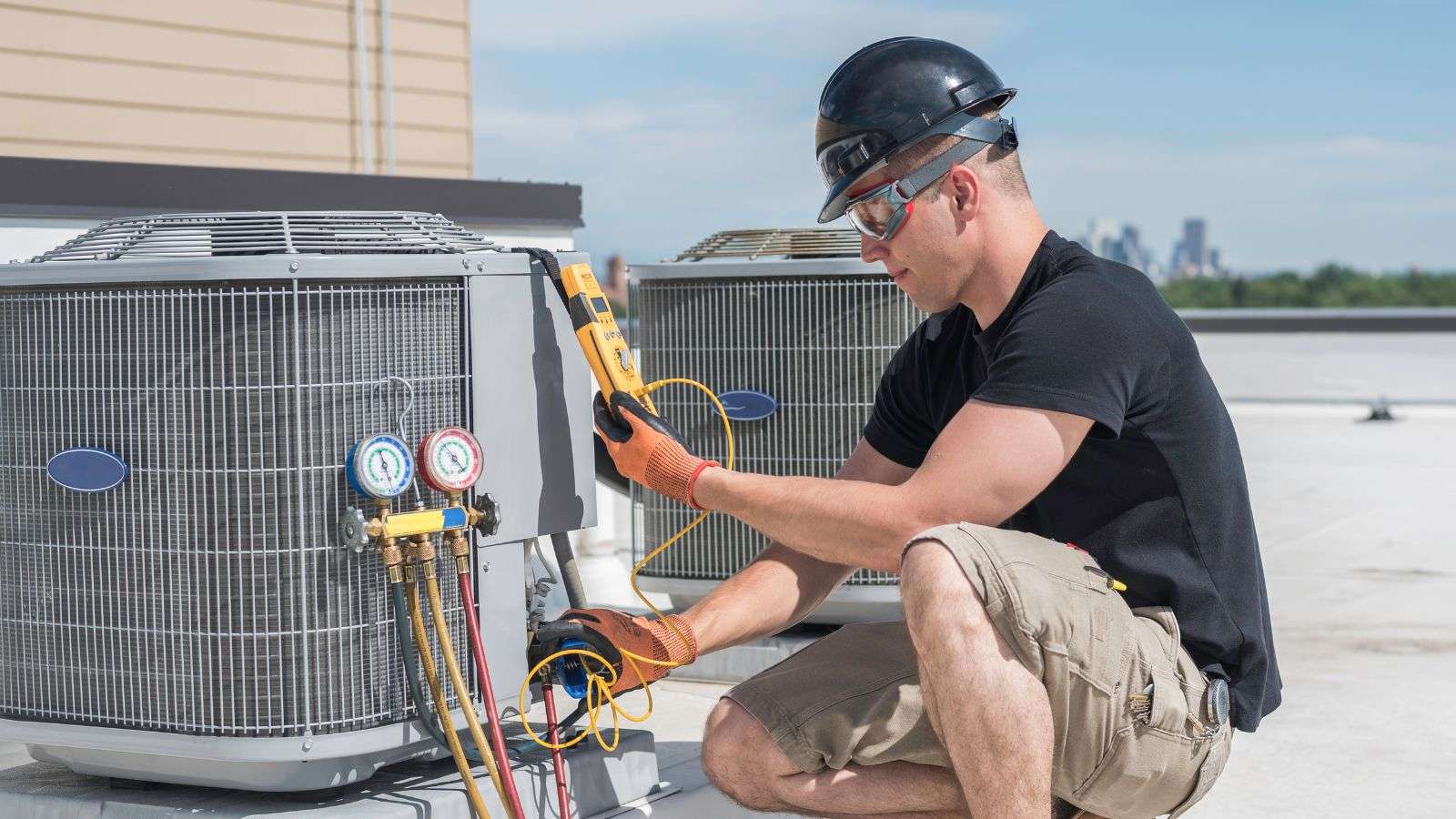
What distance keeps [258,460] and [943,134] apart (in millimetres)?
1325

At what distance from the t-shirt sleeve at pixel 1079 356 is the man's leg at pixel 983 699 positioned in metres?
0.30

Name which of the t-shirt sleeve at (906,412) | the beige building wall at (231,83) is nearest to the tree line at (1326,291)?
the beige building wall at (231,83)

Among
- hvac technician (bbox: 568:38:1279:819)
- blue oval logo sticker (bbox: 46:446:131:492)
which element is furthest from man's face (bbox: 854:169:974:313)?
blue oval logo sticker (bbox: 46:446:131:492)

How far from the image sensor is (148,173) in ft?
17.3

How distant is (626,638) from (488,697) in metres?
0.28

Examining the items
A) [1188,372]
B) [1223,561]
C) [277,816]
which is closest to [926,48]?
[1188,372]

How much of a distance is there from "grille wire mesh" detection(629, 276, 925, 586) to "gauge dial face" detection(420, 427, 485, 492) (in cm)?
189

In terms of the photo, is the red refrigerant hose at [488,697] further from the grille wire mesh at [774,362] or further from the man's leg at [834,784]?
the grille wire mesh at [774,362]

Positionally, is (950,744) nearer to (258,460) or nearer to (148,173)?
(258,460)

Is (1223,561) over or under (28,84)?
under

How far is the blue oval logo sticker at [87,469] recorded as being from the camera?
2756mm

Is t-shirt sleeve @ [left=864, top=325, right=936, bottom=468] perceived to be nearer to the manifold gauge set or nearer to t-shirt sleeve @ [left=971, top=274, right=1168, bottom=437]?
t-shirt sleeve @ [left=971, top=274, right=1168, bottom=437]

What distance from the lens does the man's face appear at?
2818 millimetres

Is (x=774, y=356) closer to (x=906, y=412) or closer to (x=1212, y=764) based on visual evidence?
(x=906, y=412)
